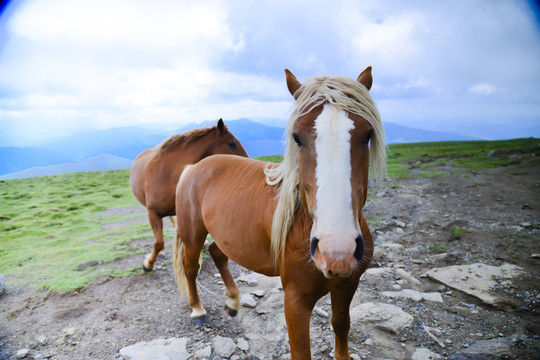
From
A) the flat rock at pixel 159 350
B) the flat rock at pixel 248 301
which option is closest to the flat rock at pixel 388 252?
the flat rock at pixel 248 301

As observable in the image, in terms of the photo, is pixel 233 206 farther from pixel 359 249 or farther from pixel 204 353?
pixel 204 353

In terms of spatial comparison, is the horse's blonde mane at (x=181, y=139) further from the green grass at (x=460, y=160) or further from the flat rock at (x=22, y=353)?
the green grass at (x=460, y=160)

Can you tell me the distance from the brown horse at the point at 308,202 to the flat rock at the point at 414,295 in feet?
5.12

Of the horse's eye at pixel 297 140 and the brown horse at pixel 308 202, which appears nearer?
the brown horse at pixel 308 202

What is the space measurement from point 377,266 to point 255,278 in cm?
218

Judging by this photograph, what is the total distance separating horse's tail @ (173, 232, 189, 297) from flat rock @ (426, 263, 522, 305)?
12.6ft

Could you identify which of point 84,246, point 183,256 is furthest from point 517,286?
point 84,246

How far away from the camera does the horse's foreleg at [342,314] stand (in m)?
2.29

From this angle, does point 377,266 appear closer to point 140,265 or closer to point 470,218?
point 470,218

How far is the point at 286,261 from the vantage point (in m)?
2.05

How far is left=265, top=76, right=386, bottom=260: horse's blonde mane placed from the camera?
172 centimetres

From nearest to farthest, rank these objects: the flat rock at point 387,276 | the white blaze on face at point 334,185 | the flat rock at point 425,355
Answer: the white blaze on face at point 334,185
the flat rock at point 425,355
the flat rock at point 387,276

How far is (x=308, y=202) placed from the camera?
5.50 ft

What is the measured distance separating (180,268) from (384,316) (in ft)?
9.33
